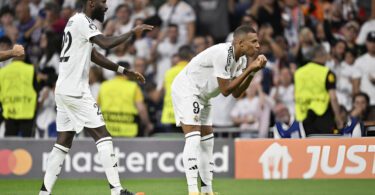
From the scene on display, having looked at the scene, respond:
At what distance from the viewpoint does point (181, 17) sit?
21.5 meters

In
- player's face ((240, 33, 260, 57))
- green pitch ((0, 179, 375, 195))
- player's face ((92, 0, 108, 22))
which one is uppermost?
player's face ((92, 0, 108, 22))

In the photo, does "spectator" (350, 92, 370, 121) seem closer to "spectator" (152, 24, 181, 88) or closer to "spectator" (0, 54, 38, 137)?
"spectator" (152, 24, 181, 88)

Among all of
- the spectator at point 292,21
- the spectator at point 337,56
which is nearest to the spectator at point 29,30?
the spectator at point 292,21

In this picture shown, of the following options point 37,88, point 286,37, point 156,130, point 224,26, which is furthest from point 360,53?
point 37,88

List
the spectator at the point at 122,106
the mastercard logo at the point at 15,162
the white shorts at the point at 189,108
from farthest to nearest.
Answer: the spectator at the point at 122,106 → the mastercard logo at the point at 15,162 → the white shorts at the point at 189,108

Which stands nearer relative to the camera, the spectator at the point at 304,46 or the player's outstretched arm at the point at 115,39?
the player's outstretched arm at the point at 115,39

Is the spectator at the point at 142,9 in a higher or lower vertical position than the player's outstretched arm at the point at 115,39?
higher

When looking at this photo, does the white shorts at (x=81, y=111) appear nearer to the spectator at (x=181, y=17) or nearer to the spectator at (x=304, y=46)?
the spectator at (x=304, y=46)

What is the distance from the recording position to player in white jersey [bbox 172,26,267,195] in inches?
487

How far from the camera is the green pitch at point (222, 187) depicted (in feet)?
46.0

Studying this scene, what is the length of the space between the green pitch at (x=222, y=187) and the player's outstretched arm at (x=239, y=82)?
204 cm

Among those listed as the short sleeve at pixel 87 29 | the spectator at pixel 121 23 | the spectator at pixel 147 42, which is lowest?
the short sleeve at pixel 87 29

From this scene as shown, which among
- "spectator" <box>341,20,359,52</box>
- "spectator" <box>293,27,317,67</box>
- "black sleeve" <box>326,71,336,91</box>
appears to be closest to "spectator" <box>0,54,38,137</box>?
"spectator" <box>293,27,317,67</box>

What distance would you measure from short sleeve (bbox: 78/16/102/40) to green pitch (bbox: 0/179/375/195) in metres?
2.82
